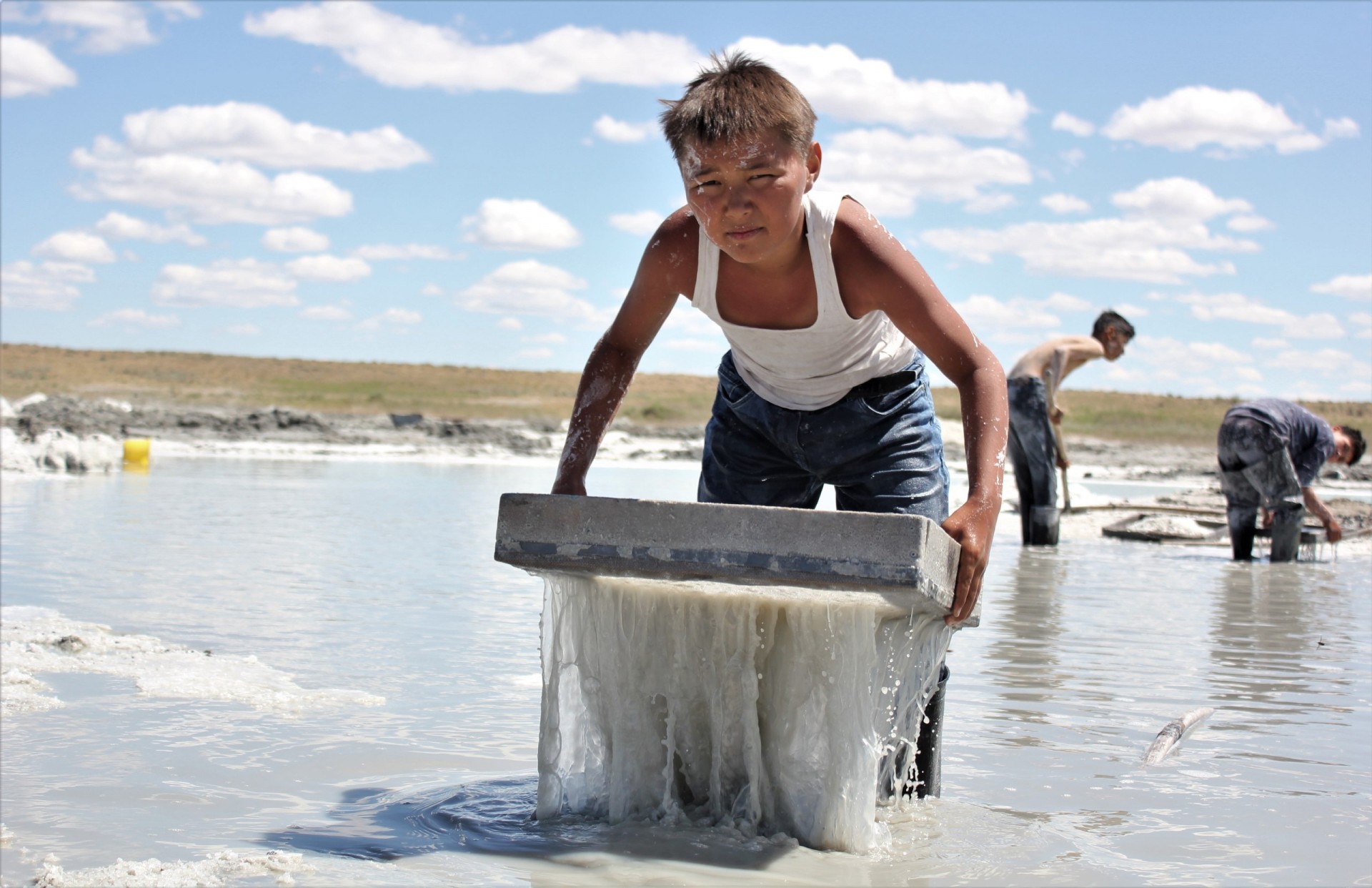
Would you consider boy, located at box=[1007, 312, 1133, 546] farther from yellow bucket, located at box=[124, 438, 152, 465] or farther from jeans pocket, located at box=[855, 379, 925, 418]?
yellow bucket, located at box=[124, 438, 152, 465]

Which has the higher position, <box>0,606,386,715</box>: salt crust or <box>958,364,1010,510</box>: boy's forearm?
<box>958,364,1010,510</box>: boy's forearm

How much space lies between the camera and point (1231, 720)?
171 inches

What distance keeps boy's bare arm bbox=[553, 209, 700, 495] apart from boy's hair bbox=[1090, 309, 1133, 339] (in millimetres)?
7682

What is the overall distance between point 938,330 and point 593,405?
858mm

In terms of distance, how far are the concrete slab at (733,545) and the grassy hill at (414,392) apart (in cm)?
1908

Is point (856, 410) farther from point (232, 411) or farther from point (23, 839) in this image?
point (232, 411)

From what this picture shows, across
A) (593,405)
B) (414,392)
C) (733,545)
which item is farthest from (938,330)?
(414,392)

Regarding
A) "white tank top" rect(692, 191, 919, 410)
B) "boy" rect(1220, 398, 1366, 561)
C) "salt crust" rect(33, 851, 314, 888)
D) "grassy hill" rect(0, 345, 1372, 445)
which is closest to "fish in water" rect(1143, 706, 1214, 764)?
"white tank top" rect(692, 191, 919, 410)

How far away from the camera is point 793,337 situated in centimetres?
312

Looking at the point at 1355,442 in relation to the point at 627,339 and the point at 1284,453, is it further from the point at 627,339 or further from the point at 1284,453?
the point at 627,339

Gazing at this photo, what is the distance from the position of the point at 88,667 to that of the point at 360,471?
1465 centimetres

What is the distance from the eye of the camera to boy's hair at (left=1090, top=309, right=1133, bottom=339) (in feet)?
33.6

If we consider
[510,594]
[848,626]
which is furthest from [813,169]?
[510,594]

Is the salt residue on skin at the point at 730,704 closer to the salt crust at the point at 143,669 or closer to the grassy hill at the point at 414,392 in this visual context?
the salt crust at the point at 143,669
